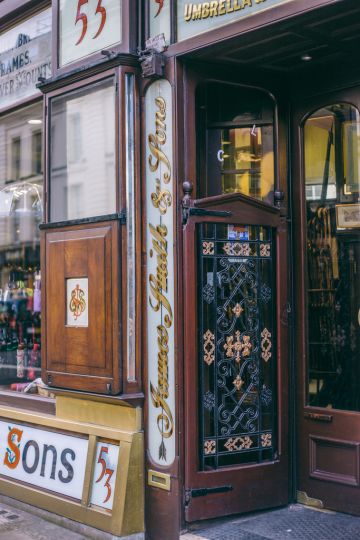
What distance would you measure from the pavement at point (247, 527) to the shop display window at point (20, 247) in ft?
4.77

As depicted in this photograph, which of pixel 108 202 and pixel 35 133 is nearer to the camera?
pixel 108 202

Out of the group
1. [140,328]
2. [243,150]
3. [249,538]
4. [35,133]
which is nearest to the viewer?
[249,538]

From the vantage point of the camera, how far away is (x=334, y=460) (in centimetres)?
585

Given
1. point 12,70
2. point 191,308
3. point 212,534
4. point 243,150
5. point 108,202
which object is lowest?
point 212,534

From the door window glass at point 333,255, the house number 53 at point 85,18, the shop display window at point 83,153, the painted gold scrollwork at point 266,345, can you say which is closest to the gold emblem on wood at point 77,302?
the shop display window at point 83,153

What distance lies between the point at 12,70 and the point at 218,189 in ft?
9.57

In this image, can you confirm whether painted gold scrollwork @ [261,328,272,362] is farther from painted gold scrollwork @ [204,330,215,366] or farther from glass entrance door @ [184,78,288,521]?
painted gold scrollwork @ [204,330,215,366]

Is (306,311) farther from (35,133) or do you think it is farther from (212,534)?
(35,133)

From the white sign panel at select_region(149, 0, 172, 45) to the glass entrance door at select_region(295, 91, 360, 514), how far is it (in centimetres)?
129

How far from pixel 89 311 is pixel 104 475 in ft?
4.14

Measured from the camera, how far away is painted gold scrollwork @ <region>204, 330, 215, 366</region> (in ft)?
18.8

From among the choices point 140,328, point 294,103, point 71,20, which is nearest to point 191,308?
point 140,328

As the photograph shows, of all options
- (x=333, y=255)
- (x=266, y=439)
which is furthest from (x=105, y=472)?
(x=333, y=255)

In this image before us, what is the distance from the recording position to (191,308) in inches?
223
